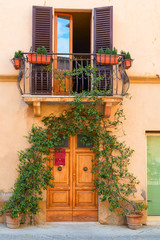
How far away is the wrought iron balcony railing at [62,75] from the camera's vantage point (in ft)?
23.2

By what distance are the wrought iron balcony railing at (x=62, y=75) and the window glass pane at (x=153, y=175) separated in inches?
61.8

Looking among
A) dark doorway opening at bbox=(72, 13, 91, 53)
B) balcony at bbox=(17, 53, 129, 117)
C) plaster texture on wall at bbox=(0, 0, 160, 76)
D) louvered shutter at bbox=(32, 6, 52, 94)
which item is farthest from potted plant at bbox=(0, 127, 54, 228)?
dark doorway opening at bbox=(72, 13, 91, 53)

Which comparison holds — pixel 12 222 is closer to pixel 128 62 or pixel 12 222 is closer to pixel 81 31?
pixel 128 62

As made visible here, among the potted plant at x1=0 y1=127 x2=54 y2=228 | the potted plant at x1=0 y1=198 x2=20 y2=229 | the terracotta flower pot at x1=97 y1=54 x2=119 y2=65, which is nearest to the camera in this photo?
the potted plant at x1=0 y1=198 x2=20 y2=229

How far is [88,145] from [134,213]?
6.36 feet

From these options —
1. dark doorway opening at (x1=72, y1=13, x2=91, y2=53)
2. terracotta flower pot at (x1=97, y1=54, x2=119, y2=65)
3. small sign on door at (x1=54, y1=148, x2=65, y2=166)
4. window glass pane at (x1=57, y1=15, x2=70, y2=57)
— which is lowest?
small sign on door at (x1=54, y1=148, x2=65, y2=166)

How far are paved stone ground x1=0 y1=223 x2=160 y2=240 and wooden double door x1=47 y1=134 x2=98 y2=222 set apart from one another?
29 centimetres

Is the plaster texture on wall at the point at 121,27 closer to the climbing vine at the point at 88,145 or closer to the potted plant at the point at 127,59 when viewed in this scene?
the potted plant at the point at 127,59

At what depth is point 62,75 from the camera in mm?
7676

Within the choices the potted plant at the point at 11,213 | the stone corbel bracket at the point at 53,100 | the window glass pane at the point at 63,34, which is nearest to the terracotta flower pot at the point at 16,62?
the stone corbel bracket at the point at 53,100

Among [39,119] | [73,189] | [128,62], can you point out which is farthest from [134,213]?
[128,62]

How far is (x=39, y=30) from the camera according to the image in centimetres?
753

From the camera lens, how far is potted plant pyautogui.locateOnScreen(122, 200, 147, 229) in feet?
22.6

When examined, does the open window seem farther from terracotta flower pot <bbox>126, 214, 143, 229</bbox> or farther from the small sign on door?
terracotta flower pot <bbox>126, 214, 143, 229</bbox>
